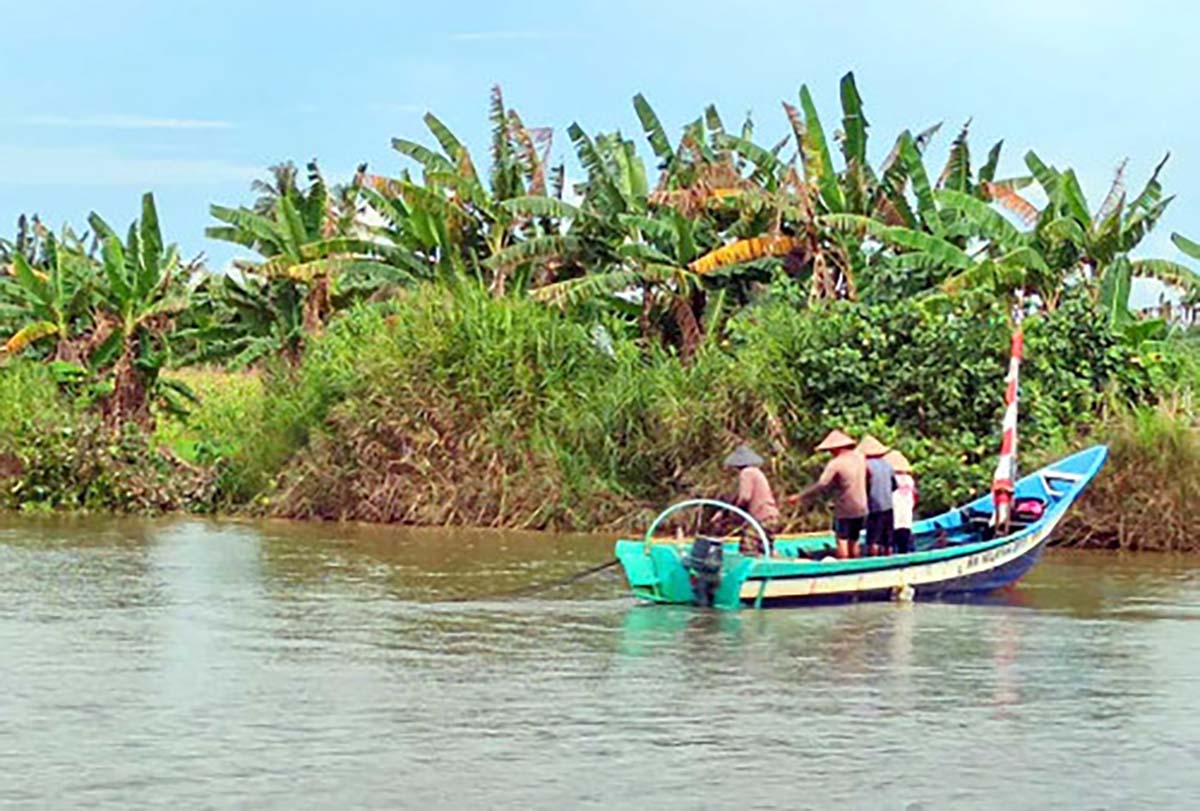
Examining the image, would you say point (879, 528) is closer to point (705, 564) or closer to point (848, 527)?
point (848, 527)

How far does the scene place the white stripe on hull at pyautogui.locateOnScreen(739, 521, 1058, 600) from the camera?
17188mm

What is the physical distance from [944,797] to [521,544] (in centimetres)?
1465

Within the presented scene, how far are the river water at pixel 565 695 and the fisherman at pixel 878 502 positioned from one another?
38.3 inches

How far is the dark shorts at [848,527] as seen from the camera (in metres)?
18.5

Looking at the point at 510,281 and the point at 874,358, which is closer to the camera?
the point at 874,358

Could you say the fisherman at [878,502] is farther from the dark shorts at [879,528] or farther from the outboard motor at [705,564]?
the outboard motor at [705,564]

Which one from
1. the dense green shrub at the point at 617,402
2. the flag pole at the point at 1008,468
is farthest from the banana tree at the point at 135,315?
the flag pole at the point at 1008,468

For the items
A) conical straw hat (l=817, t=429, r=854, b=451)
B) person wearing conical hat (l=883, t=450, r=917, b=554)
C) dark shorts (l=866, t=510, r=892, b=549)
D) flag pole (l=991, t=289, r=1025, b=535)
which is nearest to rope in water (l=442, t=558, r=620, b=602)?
conical straw hat (l=817, t=429, r=854, b=451)

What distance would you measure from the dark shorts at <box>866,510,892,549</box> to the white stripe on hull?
88 cm

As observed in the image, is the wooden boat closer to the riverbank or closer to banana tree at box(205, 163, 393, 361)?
the riverbank

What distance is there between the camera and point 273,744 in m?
11.4

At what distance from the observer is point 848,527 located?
18453 mm

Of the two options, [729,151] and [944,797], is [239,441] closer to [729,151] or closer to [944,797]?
[729,151]

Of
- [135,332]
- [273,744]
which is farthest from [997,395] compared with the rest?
[273,744]
